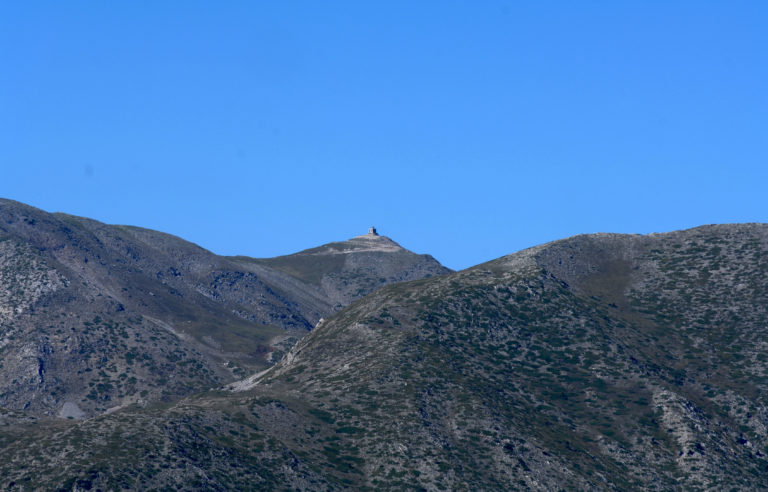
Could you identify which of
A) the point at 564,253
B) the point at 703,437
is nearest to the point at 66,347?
the point at 564,253

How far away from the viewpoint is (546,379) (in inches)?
5679

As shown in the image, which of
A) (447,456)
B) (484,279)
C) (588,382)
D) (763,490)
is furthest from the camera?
(484,279)

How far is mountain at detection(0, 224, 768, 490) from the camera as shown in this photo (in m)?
102

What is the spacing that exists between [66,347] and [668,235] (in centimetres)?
12008

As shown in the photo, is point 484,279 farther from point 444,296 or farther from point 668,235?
point 668,235

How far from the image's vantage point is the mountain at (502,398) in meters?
102

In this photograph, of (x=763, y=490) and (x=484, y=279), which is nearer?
(x=763, y=490)

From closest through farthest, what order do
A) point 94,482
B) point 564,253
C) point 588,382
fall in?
1. point 94,482
2. point 588,382
3. point 564,253

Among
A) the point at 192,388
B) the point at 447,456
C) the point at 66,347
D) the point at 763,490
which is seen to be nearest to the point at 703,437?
the point at 763,490

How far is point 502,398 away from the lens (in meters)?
132

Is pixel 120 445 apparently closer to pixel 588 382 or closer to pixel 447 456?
pixel 447 456

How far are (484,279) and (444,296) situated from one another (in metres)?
13.0

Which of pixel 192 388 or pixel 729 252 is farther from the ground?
pixel 729 252

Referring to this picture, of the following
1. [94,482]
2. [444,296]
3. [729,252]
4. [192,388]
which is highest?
[729,252]
